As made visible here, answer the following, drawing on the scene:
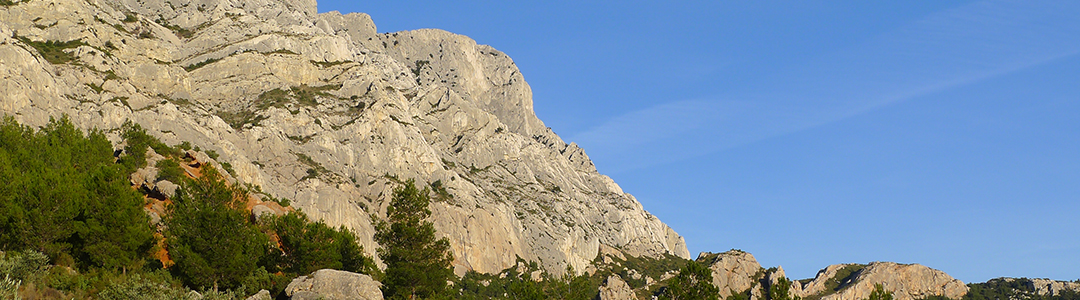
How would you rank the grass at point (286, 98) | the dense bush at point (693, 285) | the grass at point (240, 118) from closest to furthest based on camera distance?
the dense bush at point (693, 285), the grass at point (240, 118), the grass at point (286, 98)

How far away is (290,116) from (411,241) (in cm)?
10142

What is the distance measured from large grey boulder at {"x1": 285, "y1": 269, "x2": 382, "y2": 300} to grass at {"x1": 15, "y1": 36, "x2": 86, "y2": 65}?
124m

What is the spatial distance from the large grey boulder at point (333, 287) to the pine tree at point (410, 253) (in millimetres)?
19448

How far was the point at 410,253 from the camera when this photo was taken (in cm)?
8419

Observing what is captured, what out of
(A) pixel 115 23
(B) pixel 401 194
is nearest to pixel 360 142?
(A) pixel 115 23

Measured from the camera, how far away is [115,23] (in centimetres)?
19075

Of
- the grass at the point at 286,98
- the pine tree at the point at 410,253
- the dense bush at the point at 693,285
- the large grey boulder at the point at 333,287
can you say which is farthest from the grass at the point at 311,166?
the large grey boulder at the point at 333,287

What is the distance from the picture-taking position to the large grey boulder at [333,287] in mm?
59594

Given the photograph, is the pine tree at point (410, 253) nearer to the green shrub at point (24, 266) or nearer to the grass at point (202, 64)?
the green shrub at point (24, 266)

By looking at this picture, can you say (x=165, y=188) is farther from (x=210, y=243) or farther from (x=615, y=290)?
(x=615, y=290)

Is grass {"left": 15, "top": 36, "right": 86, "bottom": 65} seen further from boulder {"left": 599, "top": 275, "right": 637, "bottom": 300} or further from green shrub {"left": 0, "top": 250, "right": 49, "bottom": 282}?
green shrub {"left": 0, "top": 250, "right": 49, "bottom": 282}

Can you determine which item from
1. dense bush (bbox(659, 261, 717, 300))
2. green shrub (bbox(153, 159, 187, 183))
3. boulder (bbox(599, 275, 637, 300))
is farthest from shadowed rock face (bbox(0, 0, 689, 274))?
dense bush (bbox(659, 261, 717, 300))

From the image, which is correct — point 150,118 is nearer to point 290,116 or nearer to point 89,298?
point 290,116

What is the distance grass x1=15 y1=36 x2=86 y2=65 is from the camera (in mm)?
162450
